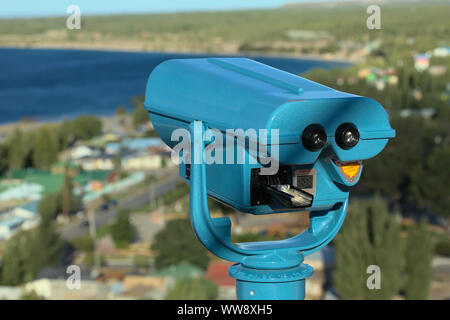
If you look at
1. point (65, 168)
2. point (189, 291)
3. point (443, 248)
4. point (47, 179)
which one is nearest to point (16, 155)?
point (47, 179)

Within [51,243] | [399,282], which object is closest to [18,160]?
[51,243]

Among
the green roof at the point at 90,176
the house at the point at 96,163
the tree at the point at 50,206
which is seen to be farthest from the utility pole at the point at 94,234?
the house at the point at 96,163

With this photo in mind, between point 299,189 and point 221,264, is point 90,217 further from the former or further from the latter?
point 299,189

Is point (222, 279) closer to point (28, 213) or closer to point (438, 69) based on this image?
point (28, 213)

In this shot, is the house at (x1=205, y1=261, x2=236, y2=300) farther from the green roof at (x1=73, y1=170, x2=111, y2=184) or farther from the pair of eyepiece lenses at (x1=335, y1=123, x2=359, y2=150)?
the green roof at (x1=73, y1=170, x2=111, y2=184)

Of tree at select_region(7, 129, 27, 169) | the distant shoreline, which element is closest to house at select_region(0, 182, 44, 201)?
tree at select_region(7, 129, 27, 169)

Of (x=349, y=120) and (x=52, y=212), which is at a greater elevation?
(x=349, y=120)

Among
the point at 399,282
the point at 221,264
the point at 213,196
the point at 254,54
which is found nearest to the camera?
the point at 213,196

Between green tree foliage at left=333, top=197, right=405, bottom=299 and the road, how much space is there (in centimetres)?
971

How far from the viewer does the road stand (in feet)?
64.6

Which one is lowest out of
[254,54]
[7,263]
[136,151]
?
[7,263]

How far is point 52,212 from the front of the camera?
62.5ft

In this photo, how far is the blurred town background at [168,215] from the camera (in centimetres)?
1145

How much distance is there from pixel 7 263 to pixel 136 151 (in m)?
14.0
